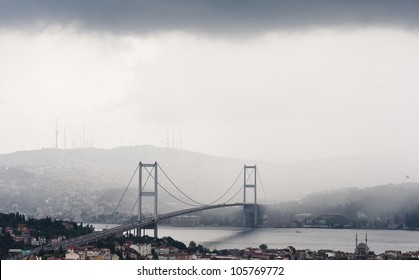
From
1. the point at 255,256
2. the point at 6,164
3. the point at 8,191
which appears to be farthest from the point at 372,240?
the point at 6,164

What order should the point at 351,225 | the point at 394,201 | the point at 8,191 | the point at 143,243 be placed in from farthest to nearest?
the point at 8,191 → the point at 394,201 → the point at 351,225 → the point at 143,243

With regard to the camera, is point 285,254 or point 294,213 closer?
point 285,254

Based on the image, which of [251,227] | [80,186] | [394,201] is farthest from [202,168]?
[251,227]

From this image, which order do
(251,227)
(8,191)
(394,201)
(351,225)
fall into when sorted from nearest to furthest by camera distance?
(251,227) < (351,225) < (394,201) < (8,191)

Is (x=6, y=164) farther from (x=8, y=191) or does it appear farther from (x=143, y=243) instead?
(x=143, y=243)

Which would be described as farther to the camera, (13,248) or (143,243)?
(143,243)

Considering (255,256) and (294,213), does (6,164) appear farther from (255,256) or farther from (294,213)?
(255,256)

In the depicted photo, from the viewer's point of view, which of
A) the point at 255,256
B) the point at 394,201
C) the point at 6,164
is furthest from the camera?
the point at 6,164

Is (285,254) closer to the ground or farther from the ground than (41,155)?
closer to the ground

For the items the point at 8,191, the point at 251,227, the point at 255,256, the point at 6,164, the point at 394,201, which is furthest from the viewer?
the point at 6,164
